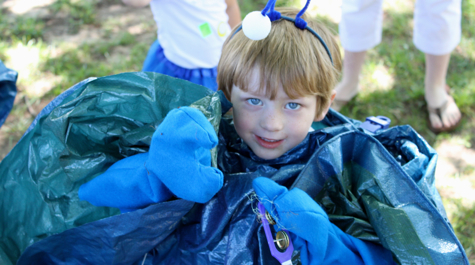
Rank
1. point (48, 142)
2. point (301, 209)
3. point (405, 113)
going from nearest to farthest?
point (301, 209)
point (48, 142)
point (405, 113)

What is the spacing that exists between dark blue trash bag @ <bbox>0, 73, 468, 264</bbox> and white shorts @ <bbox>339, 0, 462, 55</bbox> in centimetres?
86

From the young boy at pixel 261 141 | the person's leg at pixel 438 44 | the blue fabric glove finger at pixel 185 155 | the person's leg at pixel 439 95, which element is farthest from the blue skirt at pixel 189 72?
the person's leg at pixel 439 95

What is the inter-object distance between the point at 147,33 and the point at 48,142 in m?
1.72

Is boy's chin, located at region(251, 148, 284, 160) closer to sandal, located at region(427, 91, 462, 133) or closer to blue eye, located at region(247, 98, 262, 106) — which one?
blue eye, located at region(247, 98, 262, 106)

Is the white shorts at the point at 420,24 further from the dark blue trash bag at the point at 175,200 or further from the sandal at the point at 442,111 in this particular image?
the dark blue trash bag at the point at 175,200

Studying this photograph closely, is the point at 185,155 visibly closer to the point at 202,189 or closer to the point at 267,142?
the point at 202,189

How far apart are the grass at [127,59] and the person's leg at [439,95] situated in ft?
0.20

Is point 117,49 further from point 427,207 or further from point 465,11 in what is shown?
point 465,11

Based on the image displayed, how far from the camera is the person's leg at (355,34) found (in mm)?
1709

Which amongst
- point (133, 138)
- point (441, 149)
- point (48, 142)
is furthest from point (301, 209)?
point (441, 149)

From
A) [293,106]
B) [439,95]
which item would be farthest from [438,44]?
[293,106]

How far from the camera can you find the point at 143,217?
82cm

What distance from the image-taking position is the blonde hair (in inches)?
37.3

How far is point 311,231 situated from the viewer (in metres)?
0.75
